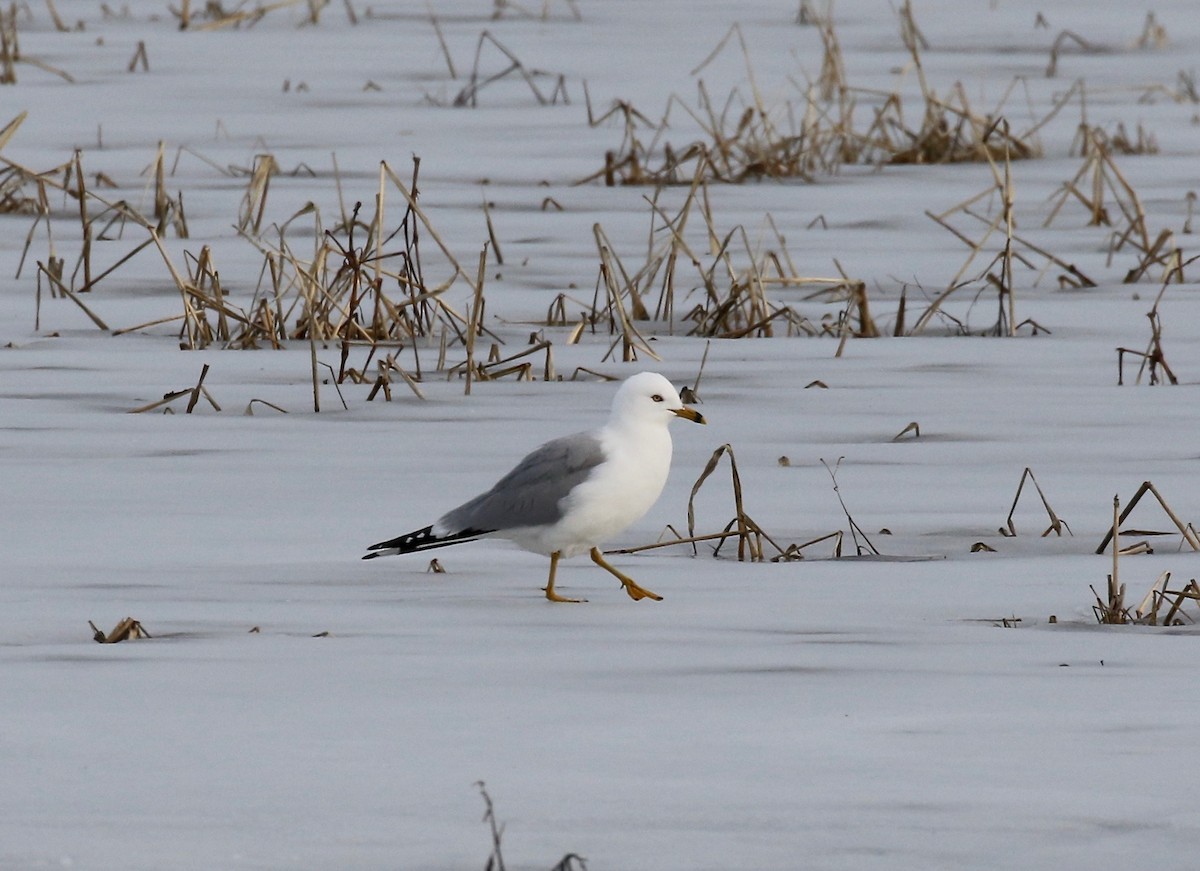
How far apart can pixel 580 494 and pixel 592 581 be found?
357 millimetres

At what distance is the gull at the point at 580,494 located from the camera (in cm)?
416

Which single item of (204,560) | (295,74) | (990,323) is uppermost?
(295,74)

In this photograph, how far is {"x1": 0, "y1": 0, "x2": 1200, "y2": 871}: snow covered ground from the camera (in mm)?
2650

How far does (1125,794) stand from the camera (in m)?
2.71

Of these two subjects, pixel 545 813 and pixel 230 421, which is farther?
pixel 230 421

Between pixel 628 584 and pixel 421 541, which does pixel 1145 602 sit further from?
pixel 421 541

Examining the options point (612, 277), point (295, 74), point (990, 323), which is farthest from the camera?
point (295, 74)

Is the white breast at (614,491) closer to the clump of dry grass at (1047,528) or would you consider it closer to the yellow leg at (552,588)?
the yellow leg at (552,588)

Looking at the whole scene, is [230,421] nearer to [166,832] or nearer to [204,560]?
[204,560]

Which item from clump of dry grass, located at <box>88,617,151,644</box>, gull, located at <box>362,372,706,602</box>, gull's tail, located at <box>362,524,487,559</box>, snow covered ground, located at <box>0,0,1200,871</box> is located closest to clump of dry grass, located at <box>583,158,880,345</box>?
snow covered ground, located at <box>0,0,1200,871</box>

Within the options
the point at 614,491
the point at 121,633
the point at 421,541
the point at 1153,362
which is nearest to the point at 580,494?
the point at 614,491

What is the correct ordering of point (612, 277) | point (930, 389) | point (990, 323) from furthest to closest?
point (990, 323), point (612, 277), point (930, 389)

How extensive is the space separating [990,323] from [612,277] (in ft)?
4.22

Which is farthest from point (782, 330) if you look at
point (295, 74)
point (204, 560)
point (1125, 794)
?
point (295, 74)
